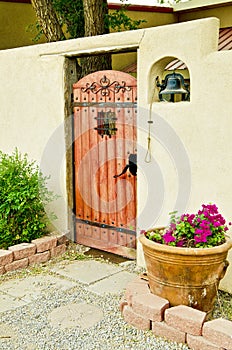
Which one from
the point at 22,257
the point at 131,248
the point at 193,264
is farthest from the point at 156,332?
the point at 22,257

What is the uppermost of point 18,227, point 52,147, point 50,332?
point 52,147

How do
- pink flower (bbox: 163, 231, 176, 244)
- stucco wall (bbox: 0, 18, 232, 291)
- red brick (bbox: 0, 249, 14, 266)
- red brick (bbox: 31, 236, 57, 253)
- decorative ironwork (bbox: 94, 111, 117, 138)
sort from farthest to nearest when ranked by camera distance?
red brick (bbox: 31, 236, 57, 253)
decorative ironwork (bbox: 94, 111, 117, 138)
red brick (bbox: 0, 249, 14, 266)
stucco wall (bbox: 0, 18, 232, 291)
pink flower (bbox: 163, 231, 176, 244)

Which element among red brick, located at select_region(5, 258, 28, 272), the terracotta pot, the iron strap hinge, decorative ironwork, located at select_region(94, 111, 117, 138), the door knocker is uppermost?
the iron strap hinge

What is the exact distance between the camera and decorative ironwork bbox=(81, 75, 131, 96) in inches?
197

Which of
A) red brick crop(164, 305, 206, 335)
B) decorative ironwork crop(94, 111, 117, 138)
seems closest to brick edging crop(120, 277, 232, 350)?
red brick crop(164, 305, 206, 335)

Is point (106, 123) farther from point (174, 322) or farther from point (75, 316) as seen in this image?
point (174, 322)

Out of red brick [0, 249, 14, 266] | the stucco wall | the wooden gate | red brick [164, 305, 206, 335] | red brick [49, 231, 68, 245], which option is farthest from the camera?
red brick [49, 231, 68, 245]

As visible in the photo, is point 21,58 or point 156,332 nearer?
point 156,332

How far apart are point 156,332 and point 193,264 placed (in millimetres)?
615

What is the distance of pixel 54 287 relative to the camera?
4.60 metres

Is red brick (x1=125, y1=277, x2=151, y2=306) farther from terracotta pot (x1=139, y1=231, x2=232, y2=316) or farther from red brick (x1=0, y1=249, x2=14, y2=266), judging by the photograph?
red brick (x1=0, y1=249, x2=14, y2=266)

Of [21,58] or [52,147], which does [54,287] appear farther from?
[21,58]

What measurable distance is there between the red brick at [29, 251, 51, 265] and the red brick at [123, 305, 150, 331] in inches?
68.8

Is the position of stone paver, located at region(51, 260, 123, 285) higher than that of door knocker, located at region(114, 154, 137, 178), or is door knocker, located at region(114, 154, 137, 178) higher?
door knocker, located at region(114, 154, 137, 178)
